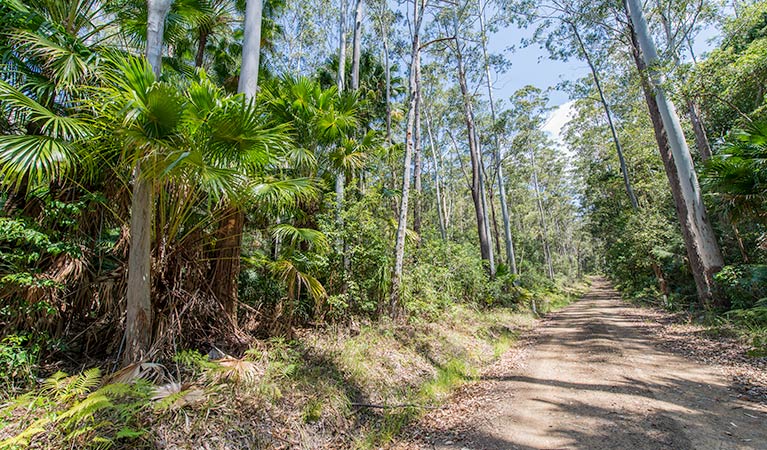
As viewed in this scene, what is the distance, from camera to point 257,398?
3.21 meters

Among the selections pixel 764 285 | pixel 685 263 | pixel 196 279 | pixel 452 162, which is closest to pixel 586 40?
pixel 685 263

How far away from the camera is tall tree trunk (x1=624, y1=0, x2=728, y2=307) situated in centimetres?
752

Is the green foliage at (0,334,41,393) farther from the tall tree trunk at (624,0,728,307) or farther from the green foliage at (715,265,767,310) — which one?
the tall tree trunk at (624,0,728,307)

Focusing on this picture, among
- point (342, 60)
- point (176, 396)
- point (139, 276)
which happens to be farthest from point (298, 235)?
point (342, 60)

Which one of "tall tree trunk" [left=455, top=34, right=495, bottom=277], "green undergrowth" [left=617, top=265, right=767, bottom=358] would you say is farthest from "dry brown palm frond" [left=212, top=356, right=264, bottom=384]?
"tall tree trunk" [left=455, top=34, right=495, bottom=277]

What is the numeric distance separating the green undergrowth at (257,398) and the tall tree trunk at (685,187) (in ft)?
21.0

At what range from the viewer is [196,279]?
156 inches

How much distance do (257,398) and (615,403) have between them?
4.06 m

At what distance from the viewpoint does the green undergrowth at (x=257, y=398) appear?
2389mm

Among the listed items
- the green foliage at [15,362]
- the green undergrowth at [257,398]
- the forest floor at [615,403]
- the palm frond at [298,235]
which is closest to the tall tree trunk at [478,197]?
the forest floor at [615,403]

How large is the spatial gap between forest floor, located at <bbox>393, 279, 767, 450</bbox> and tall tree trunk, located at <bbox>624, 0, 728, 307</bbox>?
2339mm

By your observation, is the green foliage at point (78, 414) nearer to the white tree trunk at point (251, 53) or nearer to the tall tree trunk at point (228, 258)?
the tall tree trunk at point (228, 258)

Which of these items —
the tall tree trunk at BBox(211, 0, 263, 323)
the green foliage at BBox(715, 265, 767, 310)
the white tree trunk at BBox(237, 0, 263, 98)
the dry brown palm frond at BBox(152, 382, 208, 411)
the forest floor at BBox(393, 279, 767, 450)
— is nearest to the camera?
the dry brown palm frond at BBox(152, 382, 208, 411)

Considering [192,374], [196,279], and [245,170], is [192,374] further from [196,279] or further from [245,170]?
[245,170]
